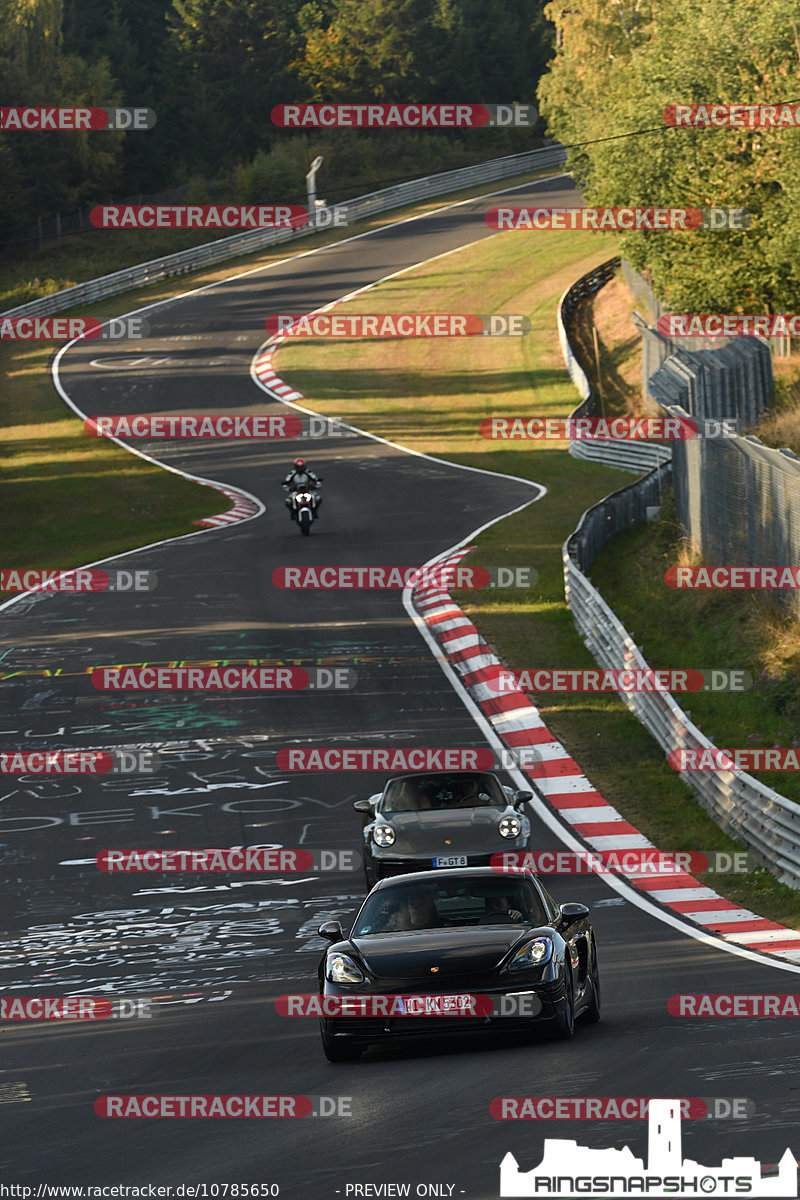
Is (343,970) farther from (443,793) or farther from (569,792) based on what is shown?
(569,792)

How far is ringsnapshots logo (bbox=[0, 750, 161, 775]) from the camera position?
21.3m

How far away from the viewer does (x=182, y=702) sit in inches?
981

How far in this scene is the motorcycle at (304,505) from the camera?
37.3m

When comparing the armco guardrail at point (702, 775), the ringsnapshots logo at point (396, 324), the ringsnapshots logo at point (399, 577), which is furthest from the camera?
the ringsnapshots logo at point (396, 324)

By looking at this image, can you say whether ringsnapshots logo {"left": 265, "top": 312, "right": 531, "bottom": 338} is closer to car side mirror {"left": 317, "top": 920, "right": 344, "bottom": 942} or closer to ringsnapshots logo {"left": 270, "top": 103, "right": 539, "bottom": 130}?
ringsnapshots logo {"left": 270, "top": 103, "right": 539, "bottom": 130}

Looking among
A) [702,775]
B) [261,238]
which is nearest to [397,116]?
[261,238]

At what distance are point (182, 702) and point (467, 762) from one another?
236 inches

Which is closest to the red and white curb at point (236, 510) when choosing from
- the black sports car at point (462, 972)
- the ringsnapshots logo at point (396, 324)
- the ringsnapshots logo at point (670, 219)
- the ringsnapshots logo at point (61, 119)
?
the ringsnapshots logo at point (670, 219)

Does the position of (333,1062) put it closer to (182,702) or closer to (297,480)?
(182,702)

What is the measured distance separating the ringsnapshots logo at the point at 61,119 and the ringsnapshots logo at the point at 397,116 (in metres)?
11.8

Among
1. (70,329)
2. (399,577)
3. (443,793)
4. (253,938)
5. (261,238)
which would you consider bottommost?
(399,577)

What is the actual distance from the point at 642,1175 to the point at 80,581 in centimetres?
2938

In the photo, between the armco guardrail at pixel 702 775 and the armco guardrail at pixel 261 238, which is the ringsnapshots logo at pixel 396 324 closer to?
the armco guardrail at pixel 261 238

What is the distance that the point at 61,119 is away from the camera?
86.2 meters
